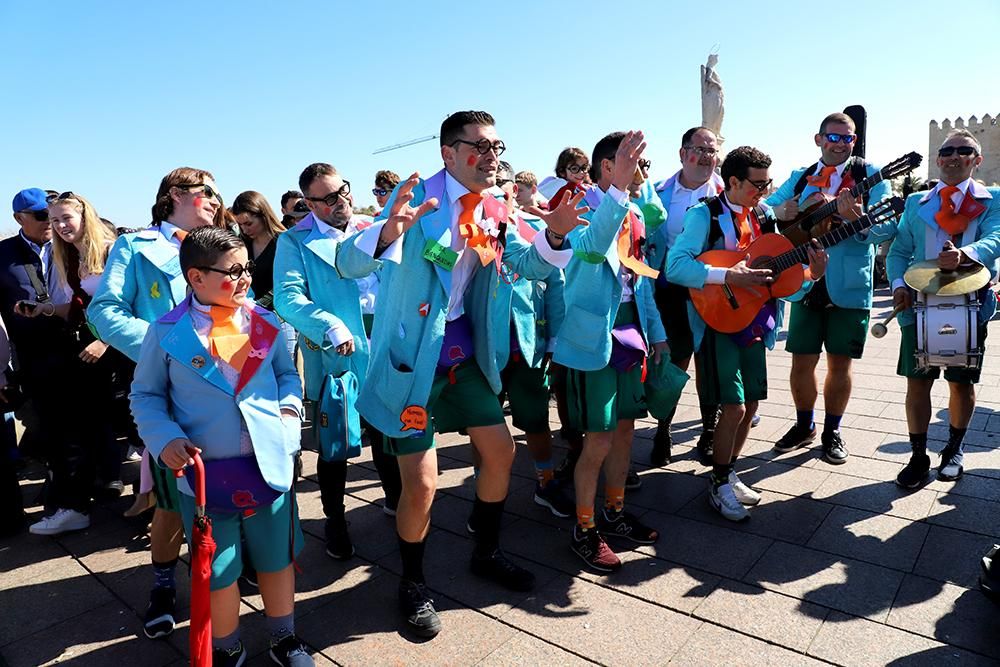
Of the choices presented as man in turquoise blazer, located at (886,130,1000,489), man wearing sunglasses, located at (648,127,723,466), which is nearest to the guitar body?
man wearing sunglasses, located at (648,127,723,466)

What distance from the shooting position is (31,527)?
3926 mm

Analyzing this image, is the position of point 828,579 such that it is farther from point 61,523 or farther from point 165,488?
point 61,523

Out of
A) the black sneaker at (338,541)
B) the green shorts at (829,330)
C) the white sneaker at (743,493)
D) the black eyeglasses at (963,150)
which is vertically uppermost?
the black eyeglasses at (963,150)

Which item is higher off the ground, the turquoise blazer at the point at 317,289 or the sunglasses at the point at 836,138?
the sunglasses at the point at 836,138

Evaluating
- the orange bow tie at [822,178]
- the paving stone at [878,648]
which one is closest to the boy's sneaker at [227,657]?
the paving stone at [878,648]

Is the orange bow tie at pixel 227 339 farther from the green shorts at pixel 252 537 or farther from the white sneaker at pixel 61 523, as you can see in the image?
the white sneaker at pixel 61 523

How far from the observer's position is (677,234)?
4.61 metres

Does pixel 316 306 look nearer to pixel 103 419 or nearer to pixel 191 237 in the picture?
pixel 191 237

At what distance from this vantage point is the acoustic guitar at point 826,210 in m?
4.09

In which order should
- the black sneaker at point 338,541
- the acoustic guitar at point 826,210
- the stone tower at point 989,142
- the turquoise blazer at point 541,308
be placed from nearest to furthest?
the black sneaker at point 338,541
the turquoise blazer at point 541,308
the acoustic guitar at point 826,210
the stone tower at point 989,142

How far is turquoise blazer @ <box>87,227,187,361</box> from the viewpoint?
9.95ft

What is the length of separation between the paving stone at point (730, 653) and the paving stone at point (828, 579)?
0.43m

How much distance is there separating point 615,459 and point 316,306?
5.69 ft

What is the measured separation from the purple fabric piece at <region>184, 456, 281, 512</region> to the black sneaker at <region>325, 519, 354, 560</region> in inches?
45.7
